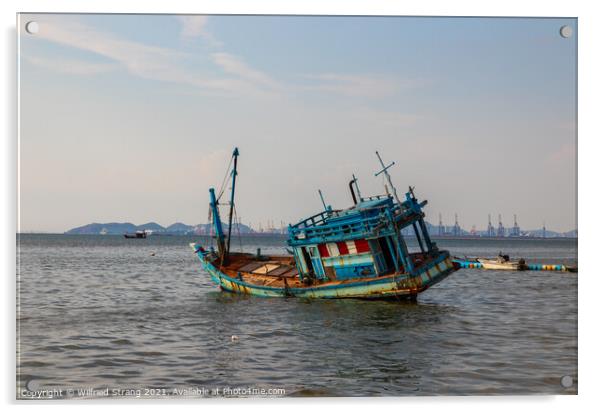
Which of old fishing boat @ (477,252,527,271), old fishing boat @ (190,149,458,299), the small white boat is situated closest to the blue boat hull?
old fishing boat @ (190,149,458,299)

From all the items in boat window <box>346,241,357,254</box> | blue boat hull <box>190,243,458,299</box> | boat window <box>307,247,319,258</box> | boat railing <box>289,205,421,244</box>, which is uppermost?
boat railing <box>289,205,421,244</box>

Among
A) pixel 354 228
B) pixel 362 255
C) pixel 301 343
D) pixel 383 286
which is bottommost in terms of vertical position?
pixel 301 343

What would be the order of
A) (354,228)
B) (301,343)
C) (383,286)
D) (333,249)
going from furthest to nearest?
(333,249), (354,228), (383,286), (301,343)

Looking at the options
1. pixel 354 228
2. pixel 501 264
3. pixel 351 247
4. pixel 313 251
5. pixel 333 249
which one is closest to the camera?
pixel 354 228

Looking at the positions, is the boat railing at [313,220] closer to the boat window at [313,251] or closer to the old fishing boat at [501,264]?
the boat window at [313,251]

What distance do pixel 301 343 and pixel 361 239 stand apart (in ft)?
19.5

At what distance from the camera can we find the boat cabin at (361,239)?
70.7 feet

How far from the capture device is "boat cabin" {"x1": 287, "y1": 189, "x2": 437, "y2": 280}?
21.5 metres

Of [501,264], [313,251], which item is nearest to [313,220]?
[313,251]

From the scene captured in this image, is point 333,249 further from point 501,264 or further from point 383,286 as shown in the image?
point 501,264

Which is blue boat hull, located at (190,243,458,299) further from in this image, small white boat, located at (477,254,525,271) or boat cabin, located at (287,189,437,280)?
small white boat, located at (477,254,525,271)

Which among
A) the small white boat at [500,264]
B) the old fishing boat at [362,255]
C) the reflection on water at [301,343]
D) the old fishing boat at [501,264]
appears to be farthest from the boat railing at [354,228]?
the small white boat at [500,264]

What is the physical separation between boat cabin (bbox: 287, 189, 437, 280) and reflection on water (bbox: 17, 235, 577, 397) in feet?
4.67

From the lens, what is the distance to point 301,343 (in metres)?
17.1
